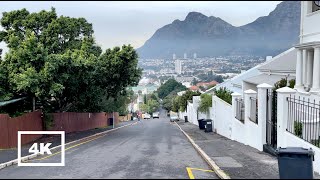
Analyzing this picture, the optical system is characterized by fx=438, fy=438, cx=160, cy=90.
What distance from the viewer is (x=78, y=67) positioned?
27.4 meters

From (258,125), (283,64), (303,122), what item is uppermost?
(283,64)

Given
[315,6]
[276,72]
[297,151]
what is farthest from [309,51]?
[297,151]

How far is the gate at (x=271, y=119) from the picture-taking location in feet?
56.4

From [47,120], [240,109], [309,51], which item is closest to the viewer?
[309,51]

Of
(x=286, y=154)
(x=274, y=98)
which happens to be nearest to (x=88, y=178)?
(x=286, y=154)

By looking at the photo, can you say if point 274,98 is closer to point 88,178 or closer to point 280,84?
point 280,84

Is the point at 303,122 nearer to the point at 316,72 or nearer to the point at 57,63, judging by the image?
the point at 316,72

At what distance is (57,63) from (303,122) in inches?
622

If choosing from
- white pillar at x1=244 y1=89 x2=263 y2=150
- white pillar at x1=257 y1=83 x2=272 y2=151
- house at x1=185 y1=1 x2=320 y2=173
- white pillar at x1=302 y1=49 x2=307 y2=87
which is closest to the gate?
house at x1=185 y1=1 x2=320 y2=173

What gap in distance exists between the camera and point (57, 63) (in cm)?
2559

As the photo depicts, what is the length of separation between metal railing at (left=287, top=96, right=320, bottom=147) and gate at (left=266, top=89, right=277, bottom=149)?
126cm

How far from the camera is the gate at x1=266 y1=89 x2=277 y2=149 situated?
1719cm

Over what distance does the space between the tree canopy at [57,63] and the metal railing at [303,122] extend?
46.0ft

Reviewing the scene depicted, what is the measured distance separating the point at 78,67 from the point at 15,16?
7855mm
